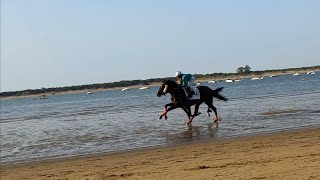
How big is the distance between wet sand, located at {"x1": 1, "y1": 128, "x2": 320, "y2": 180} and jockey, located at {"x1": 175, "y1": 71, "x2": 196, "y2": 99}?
6963 millimetres

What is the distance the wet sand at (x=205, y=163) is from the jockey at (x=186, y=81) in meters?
6.96

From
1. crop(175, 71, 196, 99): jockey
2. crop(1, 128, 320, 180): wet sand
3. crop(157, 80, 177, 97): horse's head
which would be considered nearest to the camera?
crop(1, 128, 320, 180): wet sand

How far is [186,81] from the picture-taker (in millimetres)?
22484

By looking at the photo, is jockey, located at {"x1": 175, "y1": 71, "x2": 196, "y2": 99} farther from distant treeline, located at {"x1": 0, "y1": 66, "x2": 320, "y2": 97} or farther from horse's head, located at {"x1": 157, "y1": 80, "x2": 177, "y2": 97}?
distant treeline, located at {"x1": 0, "y1": 66, "x2": 320, "y2": 97}

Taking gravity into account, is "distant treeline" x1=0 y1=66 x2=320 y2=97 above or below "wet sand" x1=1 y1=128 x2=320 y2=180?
above

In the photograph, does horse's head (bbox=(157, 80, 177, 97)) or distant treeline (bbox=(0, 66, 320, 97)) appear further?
distant treeline (bbox=(0, 66, 320, 97))

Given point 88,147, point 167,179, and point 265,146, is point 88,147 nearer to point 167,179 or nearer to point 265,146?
point 265,146

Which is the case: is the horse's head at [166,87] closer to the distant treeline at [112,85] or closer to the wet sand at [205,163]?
the wet sand at [205,163]

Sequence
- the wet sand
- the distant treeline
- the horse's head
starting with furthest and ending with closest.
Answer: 1. the distant treeline
2. the horse's head
3. the wet sand

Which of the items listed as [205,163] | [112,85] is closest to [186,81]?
[205,163]

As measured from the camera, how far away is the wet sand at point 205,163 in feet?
29.2

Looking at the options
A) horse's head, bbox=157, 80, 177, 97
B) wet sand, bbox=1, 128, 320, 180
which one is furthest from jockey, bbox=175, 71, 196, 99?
wet sand, bbox=1, 128, 320, 180

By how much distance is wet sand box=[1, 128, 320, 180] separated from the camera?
891 cm

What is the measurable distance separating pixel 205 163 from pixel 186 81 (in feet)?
40.0
